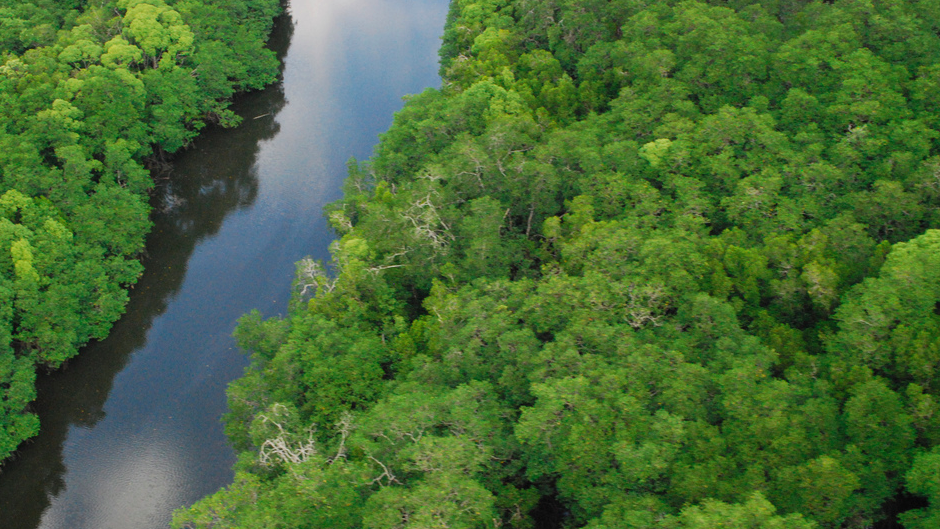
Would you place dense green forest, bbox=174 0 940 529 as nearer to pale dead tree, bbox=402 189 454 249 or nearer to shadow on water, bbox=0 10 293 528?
pale dead tree, bbox=402 189 454 249

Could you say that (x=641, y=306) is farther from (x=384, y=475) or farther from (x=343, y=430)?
(x=343, y=430)

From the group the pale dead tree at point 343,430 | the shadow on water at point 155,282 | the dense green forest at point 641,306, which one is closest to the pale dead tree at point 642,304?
the dense green forest at point 641,306

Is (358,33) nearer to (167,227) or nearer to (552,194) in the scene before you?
(167,227)

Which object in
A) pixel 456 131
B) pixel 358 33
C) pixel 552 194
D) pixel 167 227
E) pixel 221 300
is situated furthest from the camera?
pixel 358 33

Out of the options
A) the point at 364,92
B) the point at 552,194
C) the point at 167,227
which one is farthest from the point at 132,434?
the point at 364,92

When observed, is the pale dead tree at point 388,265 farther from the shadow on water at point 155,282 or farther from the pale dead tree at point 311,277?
the shadow on water at point 155,282

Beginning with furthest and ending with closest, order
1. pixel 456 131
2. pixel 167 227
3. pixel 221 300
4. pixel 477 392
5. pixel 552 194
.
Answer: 1. pixel 167 227
2. pixel 221 300
3. pixel 456 131
4. pixel 552 194
5. pixel 477 392

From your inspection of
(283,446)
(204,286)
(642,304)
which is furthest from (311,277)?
(642,304)
